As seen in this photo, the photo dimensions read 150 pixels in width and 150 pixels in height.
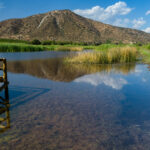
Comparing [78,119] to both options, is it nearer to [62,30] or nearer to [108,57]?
[108,57]

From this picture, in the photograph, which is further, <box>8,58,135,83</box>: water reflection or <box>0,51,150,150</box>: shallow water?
<box>8,58,135,83</box>: water reflection

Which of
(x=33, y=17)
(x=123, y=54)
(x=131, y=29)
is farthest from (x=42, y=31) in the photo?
(x=123, y=54)

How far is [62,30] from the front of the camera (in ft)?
374

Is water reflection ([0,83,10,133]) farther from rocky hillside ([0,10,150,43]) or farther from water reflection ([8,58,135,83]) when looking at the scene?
rocky hillside ([0,10,150,43])

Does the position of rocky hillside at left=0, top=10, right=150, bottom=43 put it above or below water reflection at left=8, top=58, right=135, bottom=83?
above

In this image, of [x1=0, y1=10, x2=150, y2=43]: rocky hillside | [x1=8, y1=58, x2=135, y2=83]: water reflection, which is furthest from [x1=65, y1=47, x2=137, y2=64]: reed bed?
[x1=0, y1=10, x2=150, y2=43]: rocky hillside

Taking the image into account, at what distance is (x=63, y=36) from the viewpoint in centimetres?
10769

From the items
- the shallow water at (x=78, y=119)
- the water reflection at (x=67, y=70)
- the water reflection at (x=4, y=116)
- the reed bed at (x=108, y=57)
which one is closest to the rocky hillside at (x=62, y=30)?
the reed bed at (x=108, y=57)

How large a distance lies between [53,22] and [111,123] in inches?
4816

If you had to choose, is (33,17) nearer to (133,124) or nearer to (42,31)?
(42,31)

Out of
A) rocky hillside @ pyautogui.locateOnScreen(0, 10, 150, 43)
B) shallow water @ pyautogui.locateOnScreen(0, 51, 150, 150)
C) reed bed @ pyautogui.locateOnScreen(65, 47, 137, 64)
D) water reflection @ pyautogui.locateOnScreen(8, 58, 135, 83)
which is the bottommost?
shallow water @ pyautogui.locateOnScreen(0, 51, 150, 150)

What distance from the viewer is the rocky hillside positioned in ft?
351

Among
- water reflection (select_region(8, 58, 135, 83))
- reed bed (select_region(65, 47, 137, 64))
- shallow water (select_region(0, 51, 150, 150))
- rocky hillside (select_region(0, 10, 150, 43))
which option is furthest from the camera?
rocky hillside (select_region(0, 10, 150, 43))

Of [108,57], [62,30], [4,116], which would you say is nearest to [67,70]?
[108,57]
